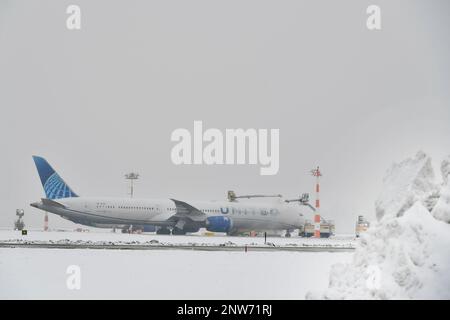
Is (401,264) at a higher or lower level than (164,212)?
higher

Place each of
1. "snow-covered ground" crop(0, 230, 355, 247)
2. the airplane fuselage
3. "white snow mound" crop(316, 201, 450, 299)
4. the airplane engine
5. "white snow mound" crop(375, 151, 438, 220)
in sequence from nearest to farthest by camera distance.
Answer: "white snow mound" crop(316, 201, 450, 299)
"white snow mound" crop(375, 151, 438, 220)
"snow-covered ground" crop(0, 230, 355, 247)
the airplane fuselage
the airplane engine

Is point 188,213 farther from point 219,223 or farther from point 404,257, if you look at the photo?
point 404,257

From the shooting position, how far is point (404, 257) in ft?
44.8

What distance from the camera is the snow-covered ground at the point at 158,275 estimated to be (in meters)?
17.2

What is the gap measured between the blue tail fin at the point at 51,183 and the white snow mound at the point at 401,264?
55.4 m

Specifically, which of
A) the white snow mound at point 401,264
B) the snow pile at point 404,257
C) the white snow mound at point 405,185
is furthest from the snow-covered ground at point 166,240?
the white snow mound at point 401,264

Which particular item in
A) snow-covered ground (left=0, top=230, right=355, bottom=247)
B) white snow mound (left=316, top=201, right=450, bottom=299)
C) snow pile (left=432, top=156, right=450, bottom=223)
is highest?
snow pile (left=432, top=156, right=450, bottom=223)

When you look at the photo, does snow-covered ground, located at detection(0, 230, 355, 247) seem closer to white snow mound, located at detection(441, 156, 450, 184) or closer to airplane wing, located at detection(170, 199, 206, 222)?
airplane wing, located at detection(170, 199, 206, 222)

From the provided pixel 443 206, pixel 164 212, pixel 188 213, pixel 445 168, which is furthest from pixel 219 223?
pixel 443 206

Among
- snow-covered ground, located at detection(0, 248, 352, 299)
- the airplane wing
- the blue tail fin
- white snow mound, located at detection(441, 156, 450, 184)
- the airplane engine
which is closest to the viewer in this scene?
snow-covered ground, located at detection(0, 248, 352, 299)

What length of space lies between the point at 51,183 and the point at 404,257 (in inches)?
2341

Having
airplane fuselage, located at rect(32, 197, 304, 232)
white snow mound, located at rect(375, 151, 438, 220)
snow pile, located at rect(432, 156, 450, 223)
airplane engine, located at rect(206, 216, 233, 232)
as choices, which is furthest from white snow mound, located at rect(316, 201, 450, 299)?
airplane engine, located at rect(206, 216, 233, 232)

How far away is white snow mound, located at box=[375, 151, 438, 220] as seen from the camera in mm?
16703
